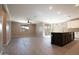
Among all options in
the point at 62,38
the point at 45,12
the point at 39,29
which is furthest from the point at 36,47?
the point at 45,12

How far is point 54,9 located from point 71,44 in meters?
0.81

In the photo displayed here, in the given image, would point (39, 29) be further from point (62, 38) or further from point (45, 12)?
point (62, 38)

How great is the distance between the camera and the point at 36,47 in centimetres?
196

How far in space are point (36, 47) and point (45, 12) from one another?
2.40ft

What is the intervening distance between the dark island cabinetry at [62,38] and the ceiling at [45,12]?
292 mm

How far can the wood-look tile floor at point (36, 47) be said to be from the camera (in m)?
1.89

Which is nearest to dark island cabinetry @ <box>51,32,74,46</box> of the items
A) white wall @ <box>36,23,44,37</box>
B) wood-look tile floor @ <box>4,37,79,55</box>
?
wood-look tile floor @ <box>4,37,79,55</box>

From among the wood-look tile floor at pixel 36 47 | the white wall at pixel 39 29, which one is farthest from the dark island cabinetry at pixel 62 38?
the white wall at pixel 39 29

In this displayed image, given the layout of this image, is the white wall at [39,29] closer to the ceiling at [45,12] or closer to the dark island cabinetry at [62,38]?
the ceiling at [45,12]

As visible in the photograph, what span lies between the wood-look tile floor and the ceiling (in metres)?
0.43

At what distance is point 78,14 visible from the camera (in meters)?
1.96
